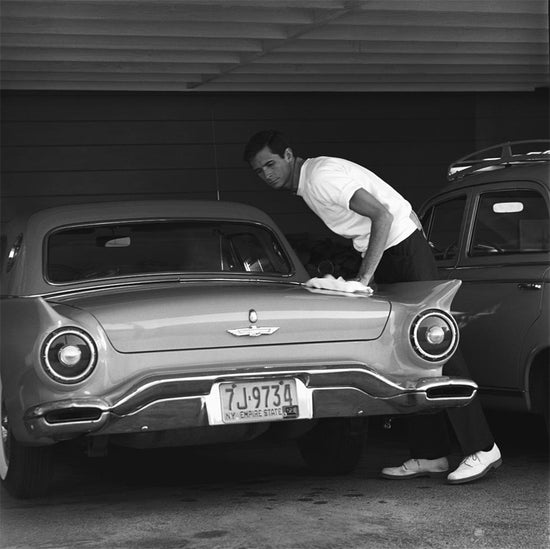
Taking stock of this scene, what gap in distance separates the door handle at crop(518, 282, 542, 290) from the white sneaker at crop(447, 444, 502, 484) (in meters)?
0.85

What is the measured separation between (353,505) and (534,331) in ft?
4.67

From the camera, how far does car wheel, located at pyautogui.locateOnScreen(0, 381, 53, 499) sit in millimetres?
5484

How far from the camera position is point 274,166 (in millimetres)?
6082

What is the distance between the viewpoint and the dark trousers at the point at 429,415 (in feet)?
19.2

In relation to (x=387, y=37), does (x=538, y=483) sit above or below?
below

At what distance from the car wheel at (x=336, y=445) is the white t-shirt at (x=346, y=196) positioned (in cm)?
90

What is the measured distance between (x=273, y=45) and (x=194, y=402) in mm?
5803

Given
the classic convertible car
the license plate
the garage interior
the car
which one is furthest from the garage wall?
the license plate

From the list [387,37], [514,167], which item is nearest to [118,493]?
[514,167]

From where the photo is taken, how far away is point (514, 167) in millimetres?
6789

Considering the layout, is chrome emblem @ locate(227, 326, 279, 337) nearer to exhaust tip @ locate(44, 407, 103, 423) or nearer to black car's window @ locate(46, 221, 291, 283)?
exhaust tip @ locate(44, 407, 103, 423)

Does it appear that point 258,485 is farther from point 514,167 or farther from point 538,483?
point 514,167

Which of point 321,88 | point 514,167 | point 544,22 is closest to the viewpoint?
point 514,167

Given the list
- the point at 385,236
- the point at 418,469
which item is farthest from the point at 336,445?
the point at 385,236
